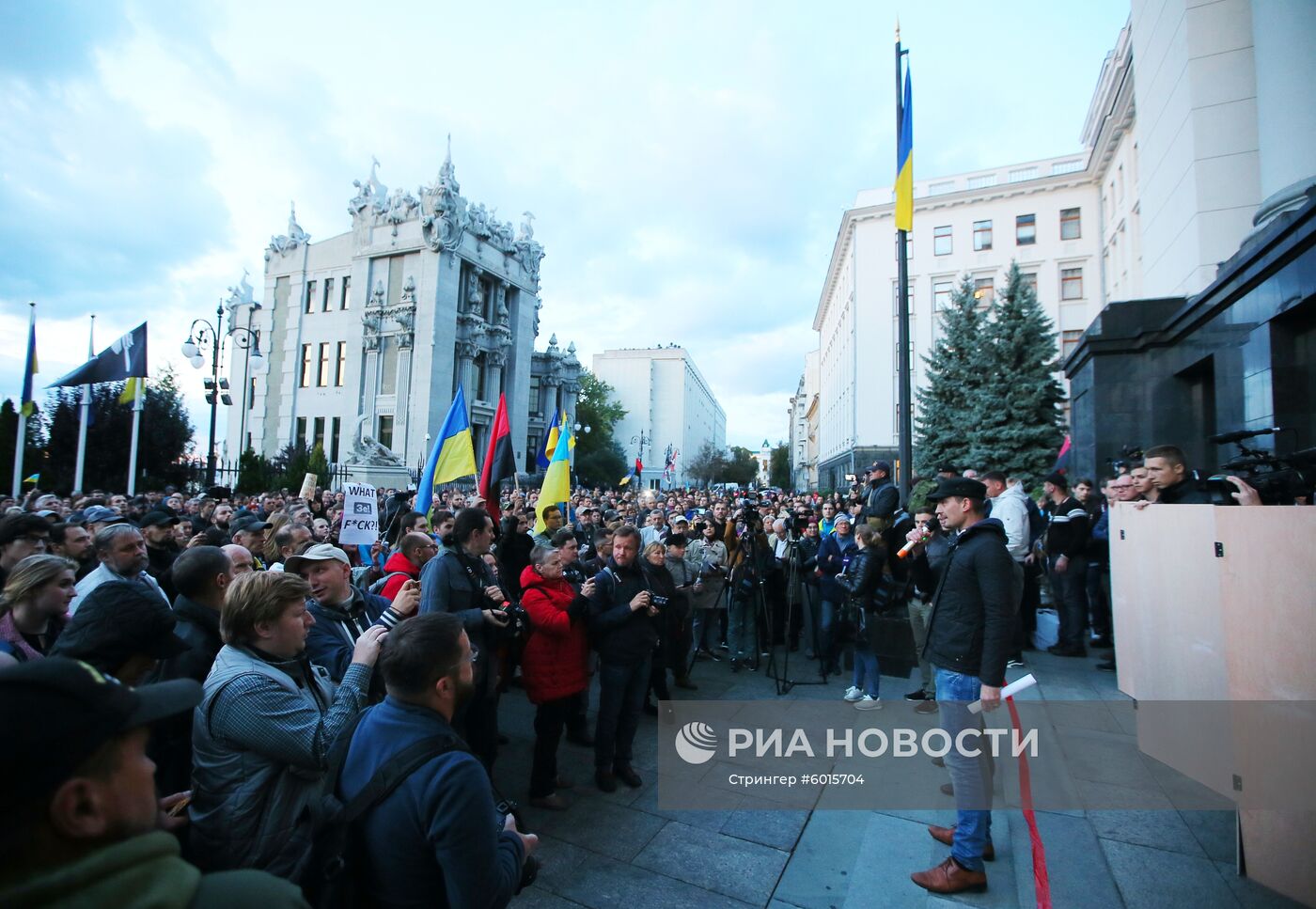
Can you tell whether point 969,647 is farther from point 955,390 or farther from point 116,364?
point 955,390

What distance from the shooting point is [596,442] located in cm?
6638

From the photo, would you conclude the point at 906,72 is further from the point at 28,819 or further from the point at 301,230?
the point at 301,230

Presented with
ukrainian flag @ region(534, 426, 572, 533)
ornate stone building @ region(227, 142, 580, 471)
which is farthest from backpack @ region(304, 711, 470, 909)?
ornate stone building @ region(227, 142, 580, 471)

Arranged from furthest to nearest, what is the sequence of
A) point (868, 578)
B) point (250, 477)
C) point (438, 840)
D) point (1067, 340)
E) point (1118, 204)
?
point (1067, 340), point (1118, 204), point (250, 477), point (868, 578), point (438, 840)

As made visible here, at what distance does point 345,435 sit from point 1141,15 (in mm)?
38190

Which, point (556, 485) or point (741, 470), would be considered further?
point (741, 470)

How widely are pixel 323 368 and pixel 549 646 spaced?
4057cm

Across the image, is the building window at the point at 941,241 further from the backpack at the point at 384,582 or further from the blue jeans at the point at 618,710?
the backpack at the point at 384,582

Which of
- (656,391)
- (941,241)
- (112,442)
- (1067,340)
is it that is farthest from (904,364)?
(656,391)

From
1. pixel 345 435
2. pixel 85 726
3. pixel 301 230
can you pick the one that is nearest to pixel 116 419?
pixel 345 435

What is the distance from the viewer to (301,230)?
135ft

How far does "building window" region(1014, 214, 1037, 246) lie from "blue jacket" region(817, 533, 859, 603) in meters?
37.6

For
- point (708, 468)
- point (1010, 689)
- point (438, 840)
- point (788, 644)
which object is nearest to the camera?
point (438, 840)

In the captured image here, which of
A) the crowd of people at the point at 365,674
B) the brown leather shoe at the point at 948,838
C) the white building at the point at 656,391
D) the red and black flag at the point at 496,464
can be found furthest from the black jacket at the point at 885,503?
the white building at the point at 656,391
